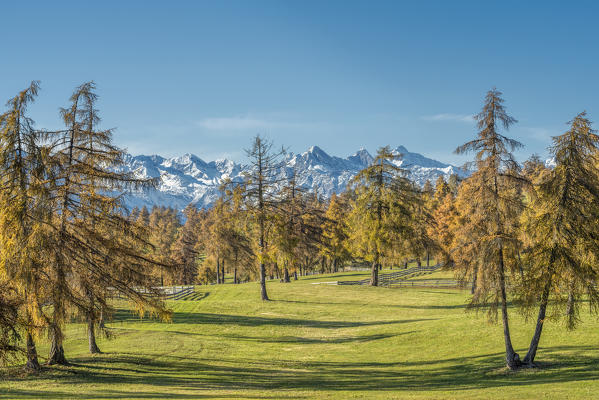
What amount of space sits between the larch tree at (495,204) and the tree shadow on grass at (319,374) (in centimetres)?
198

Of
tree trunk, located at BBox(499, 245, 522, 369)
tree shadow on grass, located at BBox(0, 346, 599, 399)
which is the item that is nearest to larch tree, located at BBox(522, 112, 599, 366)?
tree trunk, located at BBox(499, 245, 522, 369)

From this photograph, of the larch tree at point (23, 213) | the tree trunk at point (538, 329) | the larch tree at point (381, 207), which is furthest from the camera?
→ the larch tree at point (381, 207)

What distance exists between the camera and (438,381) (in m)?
19.9

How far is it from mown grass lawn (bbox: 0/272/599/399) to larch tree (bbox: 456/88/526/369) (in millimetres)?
3177

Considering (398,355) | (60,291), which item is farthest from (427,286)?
(60,291)

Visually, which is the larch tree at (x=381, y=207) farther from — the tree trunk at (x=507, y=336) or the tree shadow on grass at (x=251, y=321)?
the tree trunk at (x=507, y=336)

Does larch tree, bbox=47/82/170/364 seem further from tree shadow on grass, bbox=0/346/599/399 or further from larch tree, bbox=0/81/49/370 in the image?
tree shadow on grass, bbox=0/346/599/399

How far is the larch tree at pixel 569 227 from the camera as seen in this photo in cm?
1834

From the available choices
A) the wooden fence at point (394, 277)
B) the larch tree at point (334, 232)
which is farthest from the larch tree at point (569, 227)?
the larch tree at point (334, 232)

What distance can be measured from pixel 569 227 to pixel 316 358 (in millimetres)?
14696

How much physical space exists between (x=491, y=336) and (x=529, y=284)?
8464 millimetres

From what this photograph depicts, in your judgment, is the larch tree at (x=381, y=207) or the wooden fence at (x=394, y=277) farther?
the wooden fence at (x=394, y=277)

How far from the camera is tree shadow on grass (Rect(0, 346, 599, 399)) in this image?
18.2m

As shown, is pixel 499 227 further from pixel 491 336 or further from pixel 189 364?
pixel 189 364
